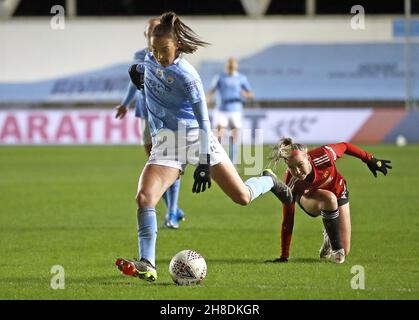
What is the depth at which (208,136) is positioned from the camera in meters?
8.43

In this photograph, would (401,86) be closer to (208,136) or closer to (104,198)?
(104,198)

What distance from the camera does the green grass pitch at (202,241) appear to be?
8.30 meters

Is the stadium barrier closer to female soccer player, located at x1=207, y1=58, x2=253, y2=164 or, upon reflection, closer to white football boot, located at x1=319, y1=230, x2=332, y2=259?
female soccer player, located at x1=207, y1=58, x2=253, y2=164

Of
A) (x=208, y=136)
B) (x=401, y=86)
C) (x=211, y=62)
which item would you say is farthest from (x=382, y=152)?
(x=208, y=136)

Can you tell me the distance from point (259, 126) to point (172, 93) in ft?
70.3

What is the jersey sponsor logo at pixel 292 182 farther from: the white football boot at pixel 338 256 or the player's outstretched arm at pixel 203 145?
the player's outstretched arm at pixel 203 145

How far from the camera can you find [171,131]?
860 centimetres

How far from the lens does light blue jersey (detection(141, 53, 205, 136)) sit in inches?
331

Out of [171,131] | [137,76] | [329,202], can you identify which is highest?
[137,76]

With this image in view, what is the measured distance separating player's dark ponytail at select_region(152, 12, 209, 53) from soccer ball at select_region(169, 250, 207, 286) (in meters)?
1.73

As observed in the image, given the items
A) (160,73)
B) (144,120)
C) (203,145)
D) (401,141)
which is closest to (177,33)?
(160,73)

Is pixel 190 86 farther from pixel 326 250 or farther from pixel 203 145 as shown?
pixel 326 250

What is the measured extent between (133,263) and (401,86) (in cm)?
2670

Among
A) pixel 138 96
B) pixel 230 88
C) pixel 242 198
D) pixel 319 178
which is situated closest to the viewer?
pixel 242 198
